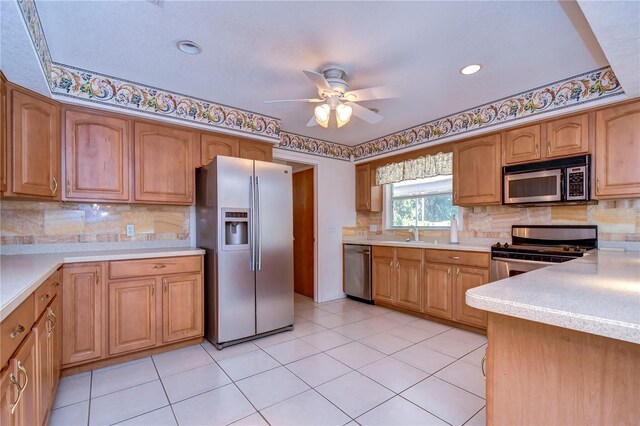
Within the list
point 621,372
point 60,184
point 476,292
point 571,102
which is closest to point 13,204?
point 60,184

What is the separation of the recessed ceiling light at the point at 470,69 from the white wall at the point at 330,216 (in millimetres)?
2315

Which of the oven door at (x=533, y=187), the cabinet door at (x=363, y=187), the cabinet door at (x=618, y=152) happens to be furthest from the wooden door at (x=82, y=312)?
the cabinet door at (x=618, y=152)

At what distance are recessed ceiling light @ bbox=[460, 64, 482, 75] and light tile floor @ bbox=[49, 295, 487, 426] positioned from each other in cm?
237

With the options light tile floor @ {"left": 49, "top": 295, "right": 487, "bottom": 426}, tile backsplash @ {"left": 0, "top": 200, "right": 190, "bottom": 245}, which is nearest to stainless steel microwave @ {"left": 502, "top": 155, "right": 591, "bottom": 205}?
light tile floor @ {"left": 49, "top": 295, "right": 487, "bottom": 426}

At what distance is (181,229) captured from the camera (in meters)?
3.26

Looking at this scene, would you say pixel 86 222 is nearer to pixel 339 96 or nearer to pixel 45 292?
pixel 45 292

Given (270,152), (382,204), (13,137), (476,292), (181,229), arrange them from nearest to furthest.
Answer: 1. (476,292)
2. (13,137)
3. (181,229)
4. (270,152)
5. (382,204)

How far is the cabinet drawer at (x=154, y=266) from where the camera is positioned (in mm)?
2475

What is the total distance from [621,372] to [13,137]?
3394 millimetres

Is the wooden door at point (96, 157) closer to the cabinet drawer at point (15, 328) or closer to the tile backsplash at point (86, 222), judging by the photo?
the tile backsplash at point (86, 222)

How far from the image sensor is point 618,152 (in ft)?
8.19

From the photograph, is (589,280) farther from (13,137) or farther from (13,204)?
(13,204)

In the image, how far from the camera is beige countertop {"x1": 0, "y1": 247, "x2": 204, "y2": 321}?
45.3 inches

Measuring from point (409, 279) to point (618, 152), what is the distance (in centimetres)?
227
